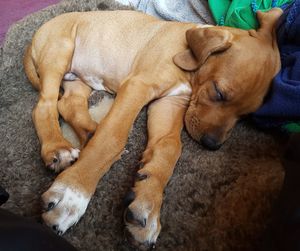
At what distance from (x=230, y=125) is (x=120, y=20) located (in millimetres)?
1021

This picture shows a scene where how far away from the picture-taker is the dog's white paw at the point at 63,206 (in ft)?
4.80

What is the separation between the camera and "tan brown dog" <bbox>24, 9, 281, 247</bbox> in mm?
1565

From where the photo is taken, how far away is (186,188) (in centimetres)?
173

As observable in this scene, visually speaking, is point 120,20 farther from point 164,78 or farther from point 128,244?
point 128,244

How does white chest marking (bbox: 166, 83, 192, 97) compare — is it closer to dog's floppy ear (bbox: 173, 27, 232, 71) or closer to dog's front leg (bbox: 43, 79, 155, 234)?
dog's floppy ear (bbox: 173, 27, 232, 71)

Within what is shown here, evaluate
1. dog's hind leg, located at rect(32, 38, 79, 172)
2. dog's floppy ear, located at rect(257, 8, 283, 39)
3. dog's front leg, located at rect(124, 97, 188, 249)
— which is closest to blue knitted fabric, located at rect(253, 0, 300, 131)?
dog's floppy ear, located at rect(257, 8, 283, 39)

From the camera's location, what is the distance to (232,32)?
7.09 ft

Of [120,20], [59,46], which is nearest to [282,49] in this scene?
[120,20]

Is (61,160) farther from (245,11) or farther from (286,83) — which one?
(245,11)

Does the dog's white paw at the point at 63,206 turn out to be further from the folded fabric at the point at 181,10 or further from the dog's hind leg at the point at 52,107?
the folded fabric at the point at 181,10

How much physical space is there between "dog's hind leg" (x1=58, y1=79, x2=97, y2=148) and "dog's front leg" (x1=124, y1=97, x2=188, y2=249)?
1.02 ft

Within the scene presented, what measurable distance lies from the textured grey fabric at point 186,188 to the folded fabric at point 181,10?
1.18 m

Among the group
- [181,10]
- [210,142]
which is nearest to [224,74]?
[210,142]

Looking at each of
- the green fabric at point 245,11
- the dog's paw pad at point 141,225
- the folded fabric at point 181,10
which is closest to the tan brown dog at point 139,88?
the dog's paw pad at point 141,225
